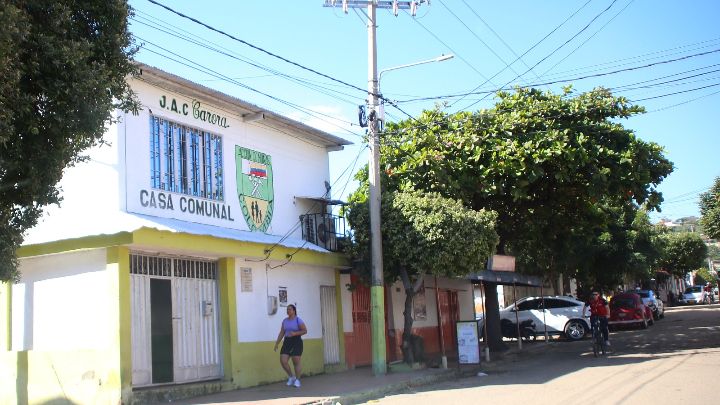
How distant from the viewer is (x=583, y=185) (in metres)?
19.6

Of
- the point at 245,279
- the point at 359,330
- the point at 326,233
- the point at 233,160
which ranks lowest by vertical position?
the point at 359,330

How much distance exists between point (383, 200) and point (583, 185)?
612 centimetres

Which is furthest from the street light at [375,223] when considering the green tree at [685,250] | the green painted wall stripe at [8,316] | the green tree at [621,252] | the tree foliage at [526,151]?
the green tree at [685,250]

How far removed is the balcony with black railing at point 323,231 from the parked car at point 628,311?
17.2m

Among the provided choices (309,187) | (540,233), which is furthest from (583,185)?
(309,187)

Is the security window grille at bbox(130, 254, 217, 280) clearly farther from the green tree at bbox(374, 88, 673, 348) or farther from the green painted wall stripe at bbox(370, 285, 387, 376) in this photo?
the green tree at bbox(374, 88, 673, 348)

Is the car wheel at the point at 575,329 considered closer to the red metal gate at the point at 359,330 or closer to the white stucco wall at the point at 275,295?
the red metal gate at the point at 359,330

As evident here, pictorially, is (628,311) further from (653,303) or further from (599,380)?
(599,380)

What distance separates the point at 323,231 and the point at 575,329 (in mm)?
13071

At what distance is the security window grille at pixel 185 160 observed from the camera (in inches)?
528

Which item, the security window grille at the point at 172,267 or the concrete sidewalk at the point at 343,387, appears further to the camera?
the security window grille at the point at 172,267

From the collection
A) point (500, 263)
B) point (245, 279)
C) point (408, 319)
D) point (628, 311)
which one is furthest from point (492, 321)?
point (245, 279)

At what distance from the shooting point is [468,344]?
17.1 meters

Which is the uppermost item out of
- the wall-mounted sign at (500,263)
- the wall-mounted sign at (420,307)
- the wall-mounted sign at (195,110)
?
the wall-mounted sign at (195,110)
